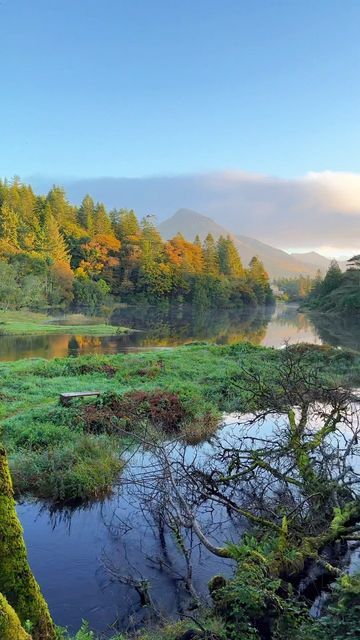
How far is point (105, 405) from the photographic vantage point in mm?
15281

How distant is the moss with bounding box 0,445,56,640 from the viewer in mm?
3574

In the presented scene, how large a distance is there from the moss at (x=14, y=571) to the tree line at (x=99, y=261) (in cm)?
5280

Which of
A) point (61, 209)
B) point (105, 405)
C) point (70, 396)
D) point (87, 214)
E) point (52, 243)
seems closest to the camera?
point (105, 405)

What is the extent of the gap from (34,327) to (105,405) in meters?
32.1

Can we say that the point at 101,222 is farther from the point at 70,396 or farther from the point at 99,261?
the point at 70,396

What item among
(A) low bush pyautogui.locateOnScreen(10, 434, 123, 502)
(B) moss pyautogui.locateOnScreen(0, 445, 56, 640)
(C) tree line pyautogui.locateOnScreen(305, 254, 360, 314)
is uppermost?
(C) tree line pyautogui.locateOnScreen(305, 254, 360, 314)

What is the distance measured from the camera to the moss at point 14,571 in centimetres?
357

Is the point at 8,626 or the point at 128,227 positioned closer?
the point at 8,626

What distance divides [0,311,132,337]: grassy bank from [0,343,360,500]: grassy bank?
18359 mm

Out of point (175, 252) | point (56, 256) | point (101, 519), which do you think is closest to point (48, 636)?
point (101, 519)

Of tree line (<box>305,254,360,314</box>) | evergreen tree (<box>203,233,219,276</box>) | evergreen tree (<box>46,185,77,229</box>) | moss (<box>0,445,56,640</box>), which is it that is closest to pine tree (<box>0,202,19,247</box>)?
evergreen tree (<box>46,185,77,229</box>)

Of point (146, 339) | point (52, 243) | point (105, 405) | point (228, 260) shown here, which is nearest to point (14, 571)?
point (105, 405)

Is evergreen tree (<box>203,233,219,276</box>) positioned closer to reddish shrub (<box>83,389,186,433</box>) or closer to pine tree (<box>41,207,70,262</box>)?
pine tree (<box>41,207,70,262</box>)

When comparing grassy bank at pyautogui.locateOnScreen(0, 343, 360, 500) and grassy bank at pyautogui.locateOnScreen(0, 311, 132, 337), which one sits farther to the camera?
grassy bank at pyautogui.locateOnScreen(0, 311, 132, 337)
